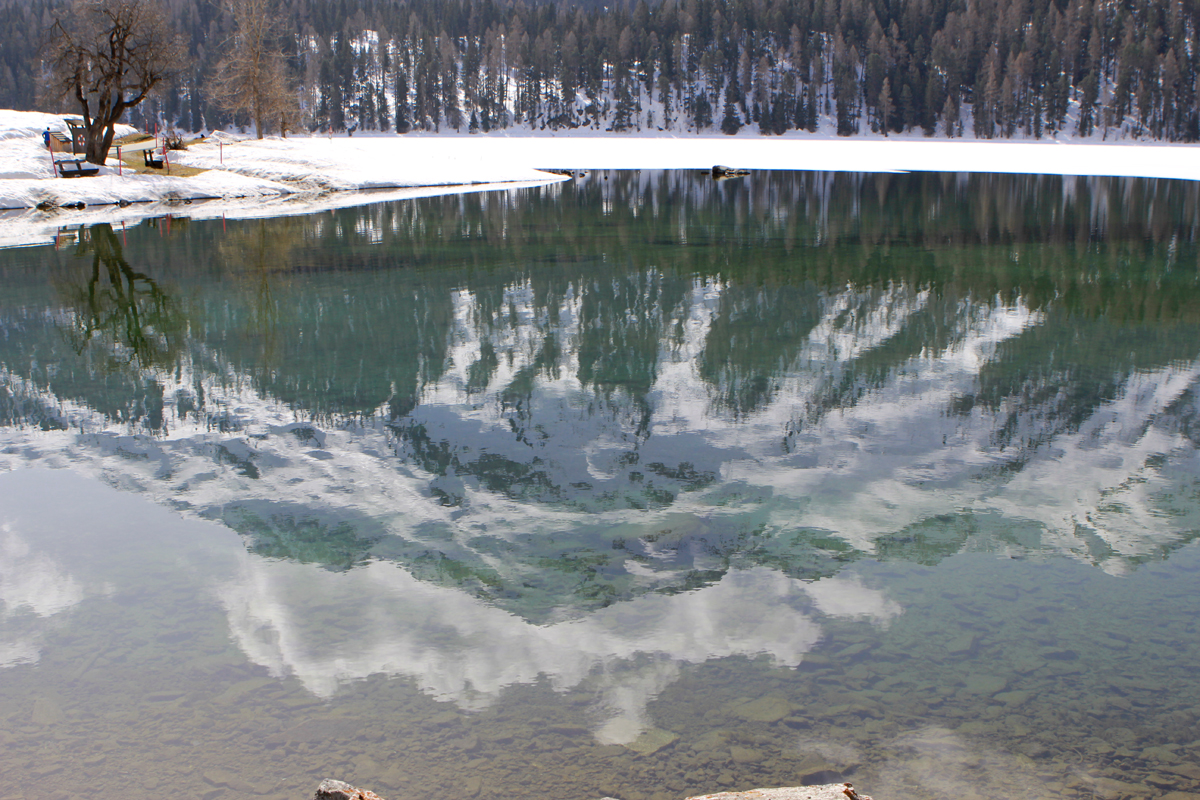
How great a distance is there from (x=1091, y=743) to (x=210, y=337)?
1392cm

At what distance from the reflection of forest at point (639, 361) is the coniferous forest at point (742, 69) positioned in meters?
141

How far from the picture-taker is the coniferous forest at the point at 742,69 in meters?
152

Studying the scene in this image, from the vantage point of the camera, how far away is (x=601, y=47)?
6959 inches

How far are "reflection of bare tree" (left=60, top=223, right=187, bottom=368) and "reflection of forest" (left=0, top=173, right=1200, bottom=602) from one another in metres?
0.09

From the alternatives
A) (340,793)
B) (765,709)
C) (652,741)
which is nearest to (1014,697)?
(765,709)

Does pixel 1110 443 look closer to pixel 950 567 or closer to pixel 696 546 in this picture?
pixel 950 567

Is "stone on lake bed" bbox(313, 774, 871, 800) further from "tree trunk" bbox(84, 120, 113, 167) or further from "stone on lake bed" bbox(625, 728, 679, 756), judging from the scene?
"tree trunk" bbox(84, 120, 113, 167)

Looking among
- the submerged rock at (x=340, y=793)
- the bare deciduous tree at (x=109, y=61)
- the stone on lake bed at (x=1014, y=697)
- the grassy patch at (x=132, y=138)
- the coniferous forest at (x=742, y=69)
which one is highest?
the coniferous forest at (x=742, y=69)

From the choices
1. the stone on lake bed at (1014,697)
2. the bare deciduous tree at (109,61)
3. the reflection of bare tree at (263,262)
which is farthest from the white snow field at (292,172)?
the stone on lake bed at (1014,697)

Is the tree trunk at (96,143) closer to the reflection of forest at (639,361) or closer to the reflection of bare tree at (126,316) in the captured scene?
the reflection of forest at (639,361)

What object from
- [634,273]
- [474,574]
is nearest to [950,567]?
[474,574]

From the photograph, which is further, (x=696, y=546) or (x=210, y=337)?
(x=210, y=337)

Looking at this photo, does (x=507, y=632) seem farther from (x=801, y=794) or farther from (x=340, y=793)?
(x=801, y=794)

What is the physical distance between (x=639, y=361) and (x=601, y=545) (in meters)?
6.37
